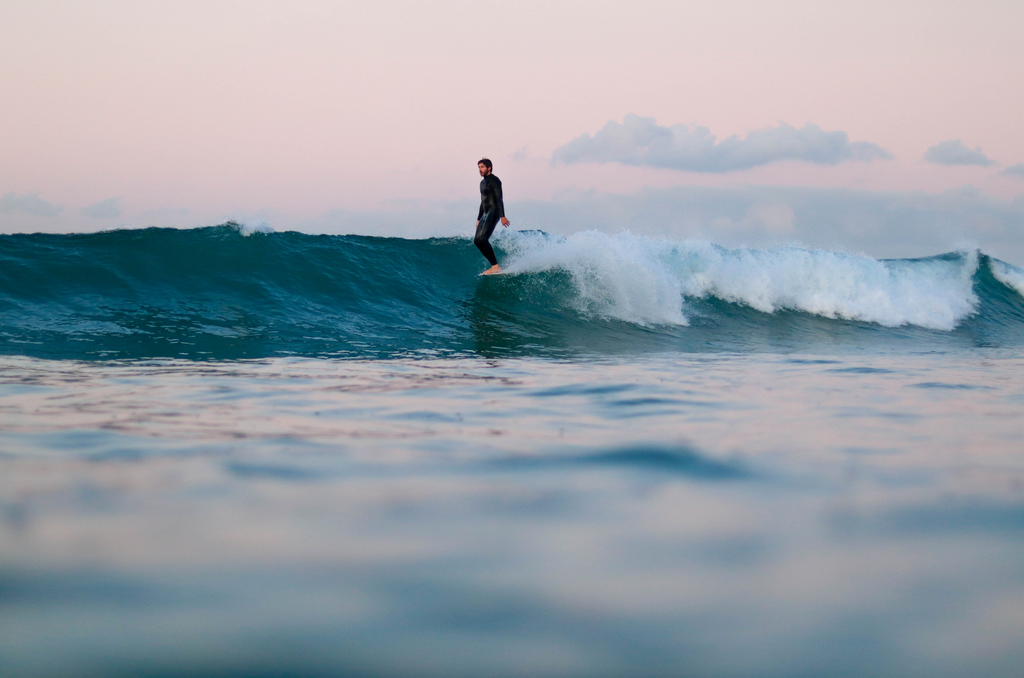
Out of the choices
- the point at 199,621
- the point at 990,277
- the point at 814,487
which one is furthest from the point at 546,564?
the point at 990,277

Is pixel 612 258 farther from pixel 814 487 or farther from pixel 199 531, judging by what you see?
pixel 199 531

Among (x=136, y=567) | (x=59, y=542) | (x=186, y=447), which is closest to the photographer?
(x=136, y=567)

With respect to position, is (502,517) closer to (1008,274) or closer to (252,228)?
(252,228)

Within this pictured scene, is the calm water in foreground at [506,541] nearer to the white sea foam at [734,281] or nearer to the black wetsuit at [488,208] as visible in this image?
the black wetsuit at [488,208]

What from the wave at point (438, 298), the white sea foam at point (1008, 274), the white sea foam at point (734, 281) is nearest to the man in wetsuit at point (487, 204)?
the wave at point (438, 298)

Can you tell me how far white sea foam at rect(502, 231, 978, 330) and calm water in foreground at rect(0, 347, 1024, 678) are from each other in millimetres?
7241

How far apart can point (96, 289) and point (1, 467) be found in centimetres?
766

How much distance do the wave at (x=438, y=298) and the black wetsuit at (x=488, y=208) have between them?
1045 mm

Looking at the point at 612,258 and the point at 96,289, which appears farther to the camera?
the point at 612,258

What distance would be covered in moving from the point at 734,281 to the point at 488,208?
4.94 metres

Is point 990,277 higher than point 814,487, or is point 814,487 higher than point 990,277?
point 990,277

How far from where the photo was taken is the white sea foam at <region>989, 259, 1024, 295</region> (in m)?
17.1

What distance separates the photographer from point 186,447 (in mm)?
2885

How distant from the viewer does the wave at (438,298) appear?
790 cm
